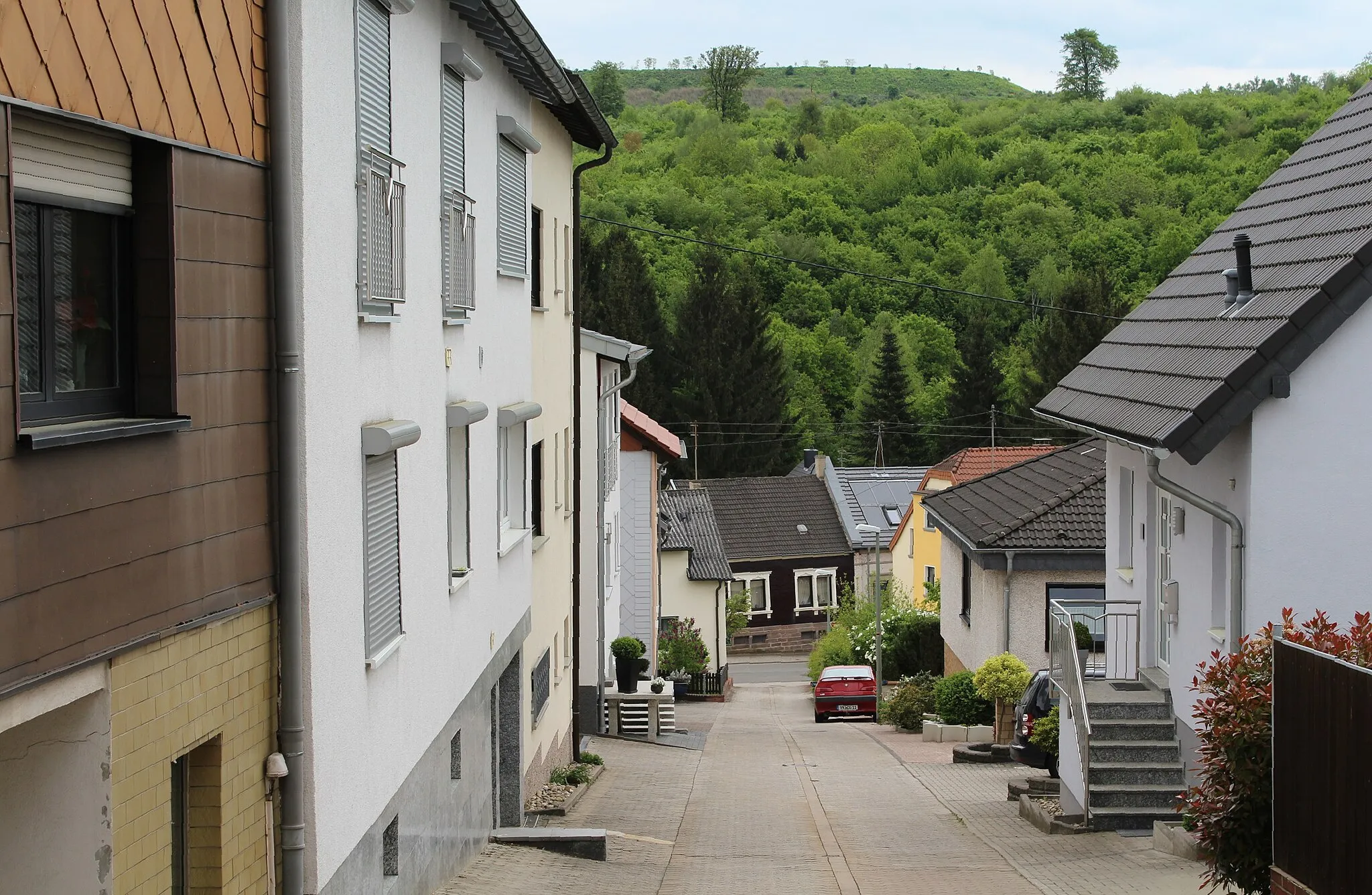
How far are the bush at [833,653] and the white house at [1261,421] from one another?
3049 centimetres

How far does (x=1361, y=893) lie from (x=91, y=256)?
6167 millimetres

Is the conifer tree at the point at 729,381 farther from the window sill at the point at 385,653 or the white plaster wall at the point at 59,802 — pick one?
the white plaster wall at the point at 59,802

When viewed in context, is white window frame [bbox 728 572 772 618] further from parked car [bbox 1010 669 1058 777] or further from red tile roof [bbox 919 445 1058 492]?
parked car [bbox 1010 669 1058 777]

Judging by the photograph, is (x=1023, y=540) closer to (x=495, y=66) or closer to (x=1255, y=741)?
(x=495, y=66)

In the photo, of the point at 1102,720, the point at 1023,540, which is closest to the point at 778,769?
the point at 1023,540

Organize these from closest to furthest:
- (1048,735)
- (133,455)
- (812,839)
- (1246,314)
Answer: (133,455)
(1246,314)
(812,839)
(1048,735)

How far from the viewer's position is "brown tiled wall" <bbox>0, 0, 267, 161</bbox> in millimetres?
4324

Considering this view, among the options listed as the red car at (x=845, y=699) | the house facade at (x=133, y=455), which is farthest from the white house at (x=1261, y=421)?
the red car at (x=845, y=699)

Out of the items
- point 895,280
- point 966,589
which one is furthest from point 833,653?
point 895,280

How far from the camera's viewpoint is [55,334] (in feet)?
15.9

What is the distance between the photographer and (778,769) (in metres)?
22.9

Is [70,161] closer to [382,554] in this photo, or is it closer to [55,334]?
[55,334]

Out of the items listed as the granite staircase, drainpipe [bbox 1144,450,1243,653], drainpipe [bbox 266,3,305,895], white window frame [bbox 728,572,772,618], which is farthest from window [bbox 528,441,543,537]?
white window frame [bbox 728,572,772,618]

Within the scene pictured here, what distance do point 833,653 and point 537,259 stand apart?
30.9 metres
